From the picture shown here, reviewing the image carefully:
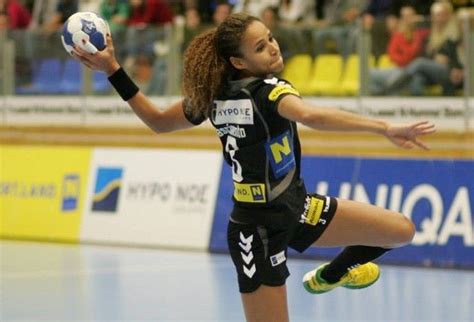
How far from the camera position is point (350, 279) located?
7961mm

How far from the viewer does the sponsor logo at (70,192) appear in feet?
52.4

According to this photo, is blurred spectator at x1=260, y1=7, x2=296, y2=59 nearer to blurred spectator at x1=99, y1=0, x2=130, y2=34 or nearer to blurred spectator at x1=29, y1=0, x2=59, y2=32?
blurred spectator at x1=99, y1=0, x2=130, y2=34

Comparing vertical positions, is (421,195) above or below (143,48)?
below

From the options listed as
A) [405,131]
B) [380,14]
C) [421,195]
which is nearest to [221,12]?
[380,14]

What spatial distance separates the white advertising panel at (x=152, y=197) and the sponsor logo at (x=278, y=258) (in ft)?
25.2

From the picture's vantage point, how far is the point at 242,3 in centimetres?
1695

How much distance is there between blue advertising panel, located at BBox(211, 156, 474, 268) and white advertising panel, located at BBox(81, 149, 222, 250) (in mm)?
1561

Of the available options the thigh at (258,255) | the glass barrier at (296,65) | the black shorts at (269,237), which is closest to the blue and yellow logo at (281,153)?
the black shorts at (269,237)

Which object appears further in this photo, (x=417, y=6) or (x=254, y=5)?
(x=254, y=5)

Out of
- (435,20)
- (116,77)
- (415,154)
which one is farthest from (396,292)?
(116,77)

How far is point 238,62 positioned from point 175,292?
4.86 m

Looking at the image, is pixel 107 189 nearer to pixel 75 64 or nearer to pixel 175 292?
pixel 75 64

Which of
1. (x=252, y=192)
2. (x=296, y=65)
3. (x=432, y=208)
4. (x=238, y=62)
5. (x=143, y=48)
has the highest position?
(x=238, y=62)

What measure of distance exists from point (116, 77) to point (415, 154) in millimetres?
6465
